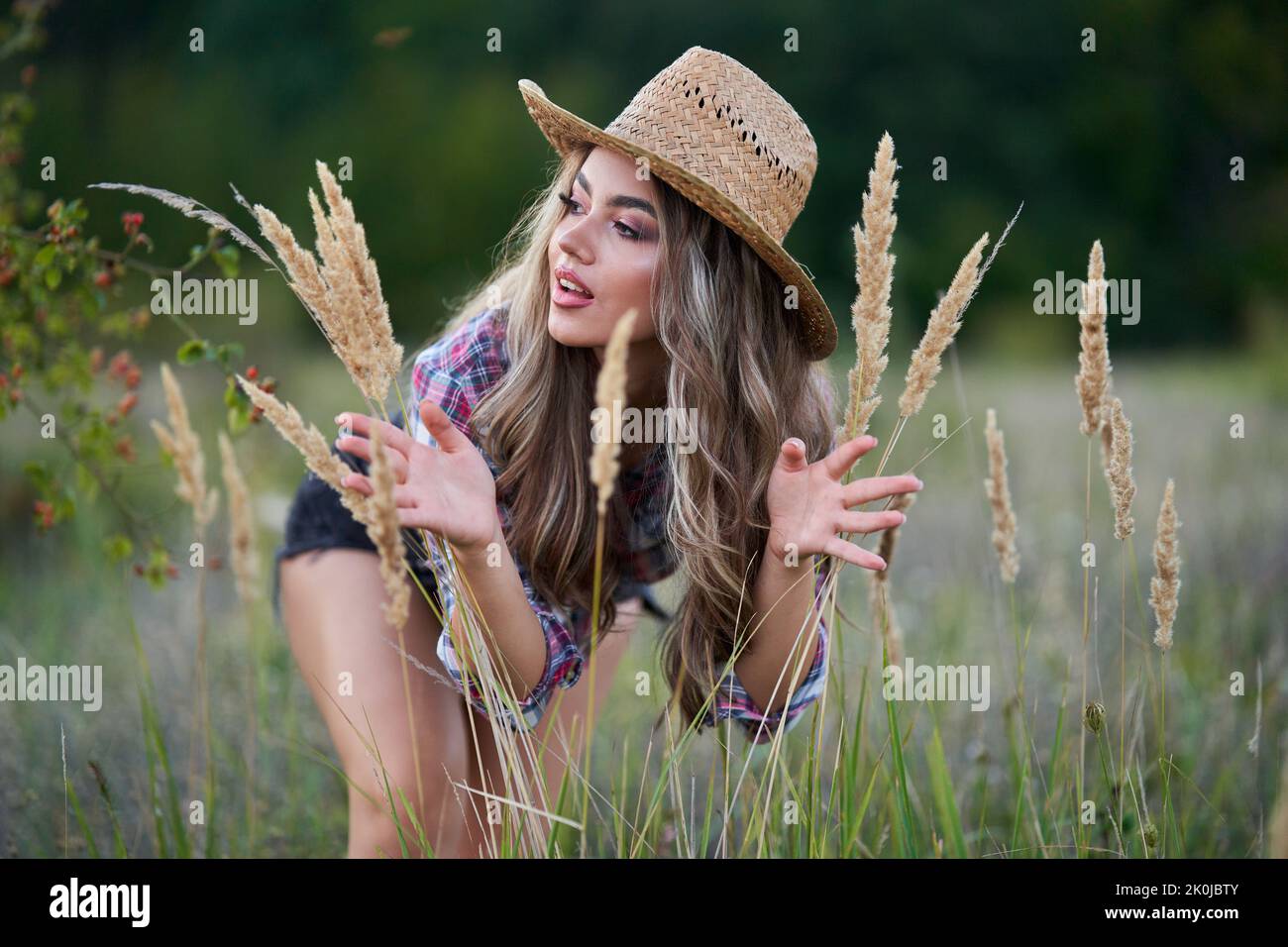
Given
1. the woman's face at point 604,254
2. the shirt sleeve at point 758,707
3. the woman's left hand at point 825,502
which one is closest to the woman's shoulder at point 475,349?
the woman's face at point 604,254

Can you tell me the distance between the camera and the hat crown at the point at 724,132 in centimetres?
198

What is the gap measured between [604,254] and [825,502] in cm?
55

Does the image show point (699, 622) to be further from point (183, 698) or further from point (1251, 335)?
point (1251, 335)

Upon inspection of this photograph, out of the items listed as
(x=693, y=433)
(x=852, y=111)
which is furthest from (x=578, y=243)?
(x=852, y=111)

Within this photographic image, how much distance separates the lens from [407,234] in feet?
46.4

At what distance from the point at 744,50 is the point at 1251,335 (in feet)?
23.6

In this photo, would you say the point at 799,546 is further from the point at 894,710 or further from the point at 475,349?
the point at 475,349

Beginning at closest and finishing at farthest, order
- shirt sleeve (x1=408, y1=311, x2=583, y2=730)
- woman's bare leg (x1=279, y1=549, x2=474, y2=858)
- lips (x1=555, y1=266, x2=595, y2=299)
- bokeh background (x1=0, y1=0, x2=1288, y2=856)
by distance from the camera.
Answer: shirt sleeve (x1=408, y1=311, x2=583, y2=730) < lips (x1=555, y1=266, x2=595, y2=299) < woman's bare leg (x1=279, y1=549, x2=474, y2=858) < bokeh background (x1=0, y1=0, x2=1288, y2=856)

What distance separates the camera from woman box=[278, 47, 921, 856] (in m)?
1.92

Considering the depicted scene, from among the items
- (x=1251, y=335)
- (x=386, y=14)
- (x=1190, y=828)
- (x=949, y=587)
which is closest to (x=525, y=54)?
(x=386, y=14)

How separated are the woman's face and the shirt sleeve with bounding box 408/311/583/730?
24cm

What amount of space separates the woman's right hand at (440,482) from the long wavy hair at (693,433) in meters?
0.36

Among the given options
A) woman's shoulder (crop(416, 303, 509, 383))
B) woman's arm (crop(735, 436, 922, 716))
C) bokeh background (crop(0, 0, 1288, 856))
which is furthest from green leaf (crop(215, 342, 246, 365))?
bokeh background (crop(0, 0, 1288, 856))

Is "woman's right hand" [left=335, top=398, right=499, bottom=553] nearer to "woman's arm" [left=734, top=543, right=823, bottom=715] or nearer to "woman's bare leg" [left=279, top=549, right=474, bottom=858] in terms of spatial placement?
"woman's arm" [left=734, top=543, right=823, bottom=715]
